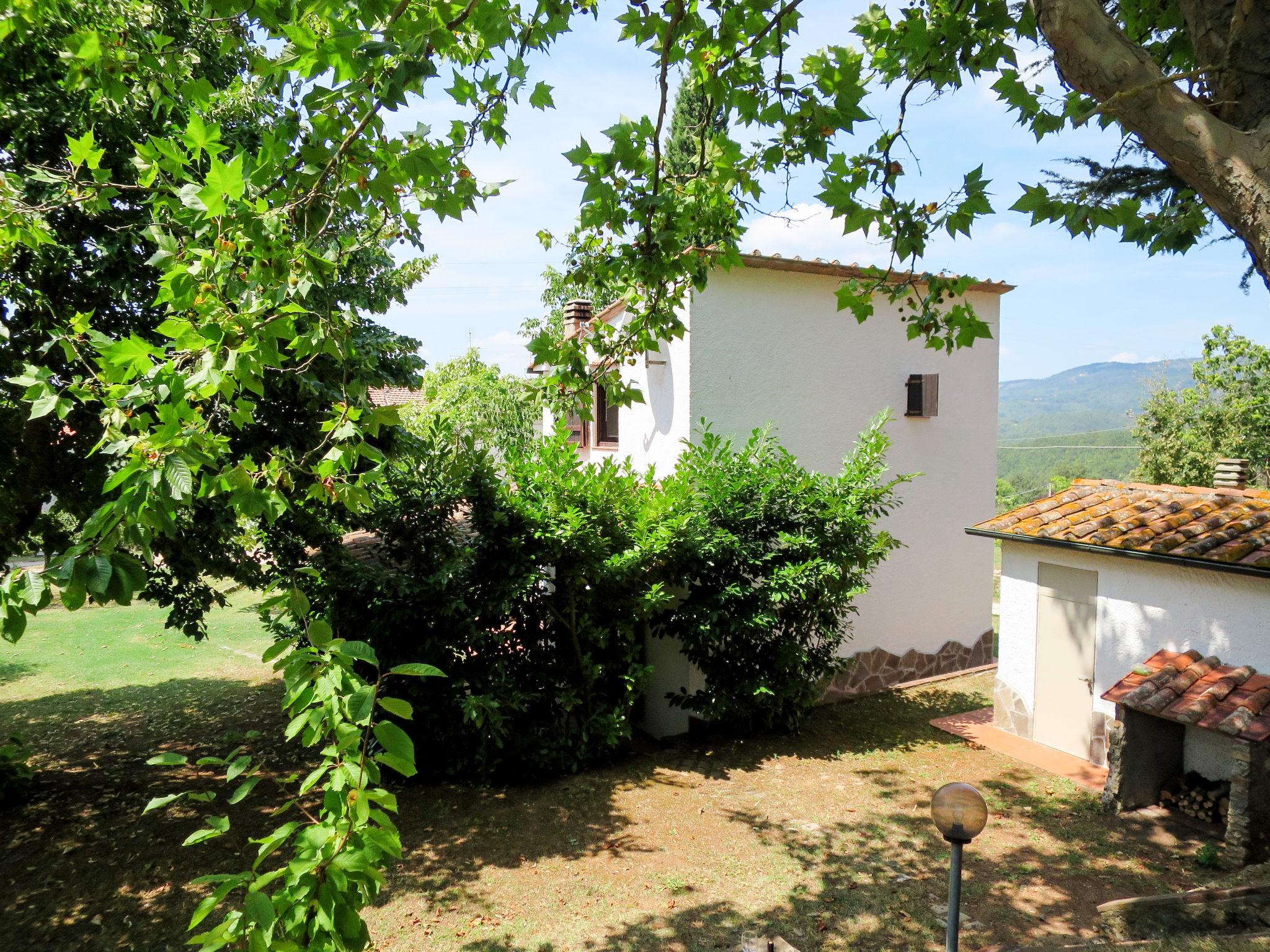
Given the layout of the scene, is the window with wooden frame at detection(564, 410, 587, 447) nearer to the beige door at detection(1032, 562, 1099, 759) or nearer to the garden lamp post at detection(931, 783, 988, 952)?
the beige door at detection(1032, 562, 1099, 759)

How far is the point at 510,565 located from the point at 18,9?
5741mm

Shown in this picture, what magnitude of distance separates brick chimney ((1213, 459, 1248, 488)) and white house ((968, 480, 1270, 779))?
150 millimetres

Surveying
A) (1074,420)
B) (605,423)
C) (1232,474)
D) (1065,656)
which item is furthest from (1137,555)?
(1074,420)

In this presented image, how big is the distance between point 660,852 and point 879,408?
7668mm

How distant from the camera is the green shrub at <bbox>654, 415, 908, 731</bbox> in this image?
9344mm

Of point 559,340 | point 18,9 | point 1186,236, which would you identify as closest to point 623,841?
point 559,340

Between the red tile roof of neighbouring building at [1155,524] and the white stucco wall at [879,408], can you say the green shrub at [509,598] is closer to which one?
the white stucco wall at [879,408]

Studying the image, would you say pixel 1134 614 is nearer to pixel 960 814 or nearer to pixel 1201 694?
pixel 1201 694

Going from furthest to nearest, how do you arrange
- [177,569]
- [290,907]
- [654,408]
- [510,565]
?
[654,408], [510,565], [177,569], [290,907]

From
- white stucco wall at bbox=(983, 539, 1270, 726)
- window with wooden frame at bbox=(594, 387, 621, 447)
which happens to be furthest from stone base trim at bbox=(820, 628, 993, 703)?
window with wooden frame at bbox=(594, 387, 621, 447)

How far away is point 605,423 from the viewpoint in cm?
1317

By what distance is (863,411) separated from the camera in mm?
11992

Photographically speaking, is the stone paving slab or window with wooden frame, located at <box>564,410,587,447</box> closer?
the stone paving slab

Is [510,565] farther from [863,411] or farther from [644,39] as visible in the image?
[863,411]
